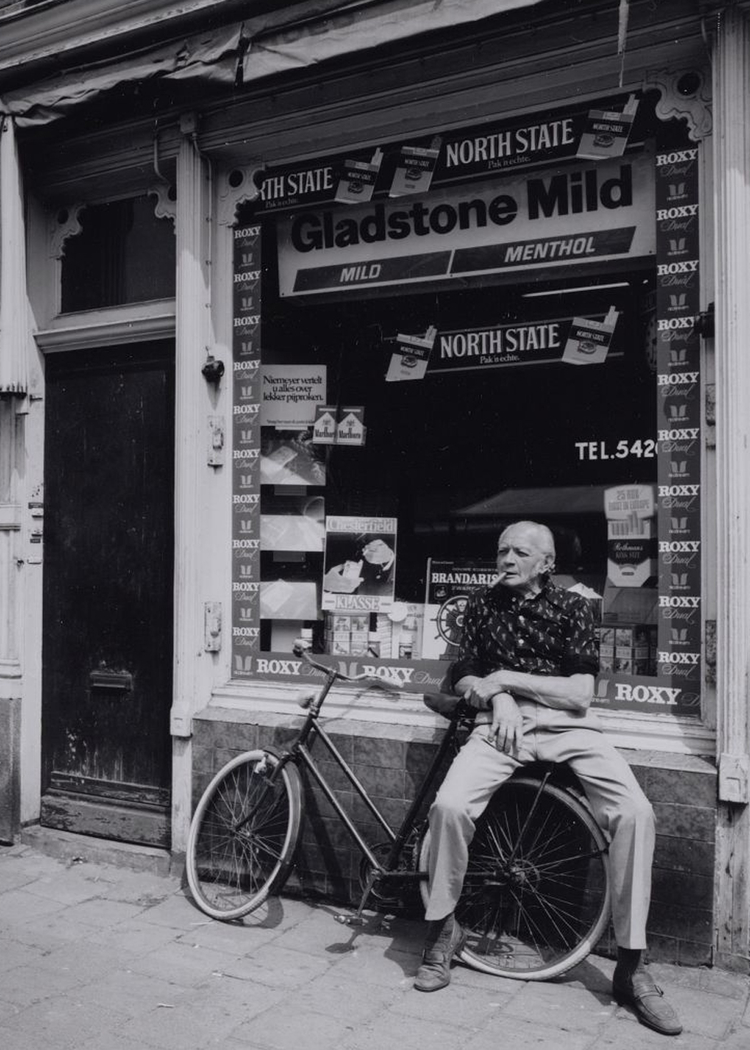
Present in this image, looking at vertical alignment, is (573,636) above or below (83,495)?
below

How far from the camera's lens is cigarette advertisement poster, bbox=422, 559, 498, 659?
5078 mm

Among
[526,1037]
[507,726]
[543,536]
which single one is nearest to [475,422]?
[543,536]

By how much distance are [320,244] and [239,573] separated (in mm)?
1863

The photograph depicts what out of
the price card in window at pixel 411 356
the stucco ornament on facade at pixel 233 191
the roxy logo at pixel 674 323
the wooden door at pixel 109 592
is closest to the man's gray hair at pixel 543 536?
the roxy logo at pixel 674 323

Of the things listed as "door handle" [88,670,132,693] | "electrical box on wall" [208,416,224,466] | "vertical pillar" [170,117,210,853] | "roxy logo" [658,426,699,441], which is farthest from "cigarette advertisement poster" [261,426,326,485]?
"roxy logo" [658,426,699,441]

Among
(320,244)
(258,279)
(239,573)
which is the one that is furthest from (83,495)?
(320,244)

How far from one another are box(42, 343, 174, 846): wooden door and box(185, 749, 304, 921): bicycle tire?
73 centimetres

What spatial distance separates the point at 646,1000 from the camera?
12.2 feet

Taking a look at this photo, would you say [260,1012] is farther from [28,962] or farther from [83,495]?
[83,495]

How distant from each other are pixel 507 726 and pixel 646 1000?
1.11 meters

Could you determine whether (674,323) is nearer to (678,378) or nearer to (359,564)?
(678,378)

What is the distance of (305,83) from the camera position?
5199mm

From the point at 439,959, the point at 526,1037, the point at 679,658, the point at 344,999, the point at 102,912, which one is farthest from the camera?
the point at 102,912

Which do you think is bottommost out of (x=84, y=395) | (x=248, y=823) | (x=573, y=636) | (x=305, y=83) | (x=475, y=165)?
(x=248, y=823)
